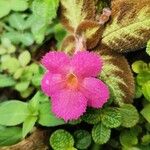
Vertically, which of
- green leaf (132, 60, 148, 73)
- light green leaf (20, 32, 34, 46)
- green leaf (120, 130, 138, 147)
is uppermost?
light green leaf (20, 32, 34, 46)

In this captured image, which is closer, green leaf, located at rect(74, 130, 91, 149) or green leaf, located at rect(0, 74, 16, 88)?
green leaf, located at rect(74, 130, 91, 149)

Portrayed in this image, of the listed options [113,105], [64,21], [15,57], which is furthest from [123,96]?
[15,57]

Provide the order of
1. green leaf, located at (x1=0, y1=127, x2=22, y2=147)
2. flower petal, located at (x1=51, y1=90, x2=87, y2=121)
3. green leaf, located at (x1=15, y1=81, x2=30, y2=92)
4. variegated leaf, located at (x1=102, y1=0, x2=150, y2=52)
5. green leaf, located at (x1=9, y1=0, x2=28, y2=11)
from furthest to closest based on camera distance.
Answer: green leaf, located at (x1=9, y1=0, x2=28, y2=11), green leaf, located at (x1=15, y1=81, x2=30, y2=92), green leaf, located at (x1=0, y1=127, x2=22, y2=147), variegated leaf, located at (x1=102, y1=0, x2=150, y2=52), flower petal, located at (x1=51, y1=90, x2=87, y2=121)

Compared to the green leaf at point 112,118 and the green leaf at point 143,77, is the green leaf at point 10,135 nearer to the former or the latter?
the green leaf at point 112,118

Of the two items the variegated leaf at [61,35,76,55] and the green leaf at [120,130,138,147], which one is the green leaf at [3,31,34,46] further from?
the green leaf at [120,130,138,147]

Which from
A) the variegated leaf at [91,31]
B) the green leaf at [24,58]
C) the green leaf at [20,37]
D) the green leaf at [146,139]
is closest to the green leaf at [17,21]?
the green leaf at [20,37]

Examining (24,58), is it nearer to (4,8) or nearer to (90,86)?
(4,8)

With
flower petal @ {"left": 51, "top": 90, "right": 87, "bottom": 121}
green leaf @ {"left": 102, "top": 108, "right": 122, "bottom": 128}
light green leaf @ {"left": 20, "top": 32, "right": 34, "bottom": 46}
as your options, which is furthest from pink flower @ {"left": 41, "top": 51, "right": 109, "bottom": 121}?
light green leaf @ {"left": 20, "top": 32, "right": 34, "bottom": 46}
